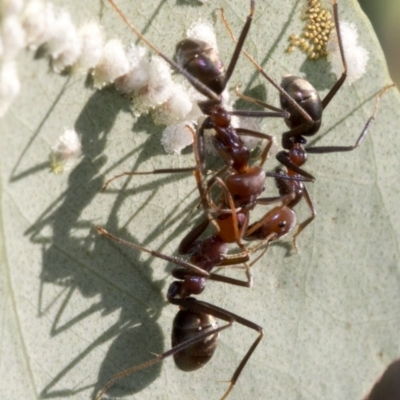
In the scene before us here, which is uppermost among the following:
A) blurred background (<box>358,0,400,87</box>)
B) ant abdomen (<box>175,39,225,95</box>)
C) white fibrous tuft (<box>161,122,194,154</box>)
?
blurred background (<box>358,0,400,87</box>)

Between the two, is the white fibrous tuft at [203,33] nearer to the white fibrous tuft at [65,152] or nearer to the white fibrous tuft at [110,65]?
the white fibrous tuft at [110,65]

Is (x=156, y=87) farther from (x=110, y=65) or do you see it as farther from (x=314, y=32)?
(x=314, y=32)

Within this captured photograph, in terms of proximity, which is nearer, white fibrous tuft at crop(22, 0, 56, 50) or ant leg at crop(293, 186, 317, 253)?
white fibrous tuft at crop(22, 0, 56, 50)

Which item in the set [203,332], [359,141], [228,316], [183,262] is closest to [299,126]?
[359,141]

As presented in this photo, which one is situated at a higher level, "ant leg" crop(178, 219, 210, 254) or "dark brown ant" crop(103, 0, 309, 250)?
"dark brown ant" crop(103, 0, 309, 250)

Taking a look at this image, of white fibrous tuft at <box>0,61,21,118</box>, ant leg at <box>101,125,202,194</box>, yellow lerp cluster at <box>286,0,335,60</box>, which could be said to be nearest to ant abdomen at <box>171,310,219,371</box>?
ant leg at <box>101,125,202,194</box>

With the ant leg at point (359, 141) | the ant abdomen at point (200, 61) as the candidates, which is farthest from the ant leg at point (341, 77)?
the ant abdomen at point (200, 61)

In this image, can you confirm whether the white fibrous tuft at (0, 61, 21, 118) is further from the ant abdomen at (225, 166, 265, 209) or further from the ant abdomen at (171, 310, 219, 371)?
the ant abdomen at (171, 310, 219, 371)
